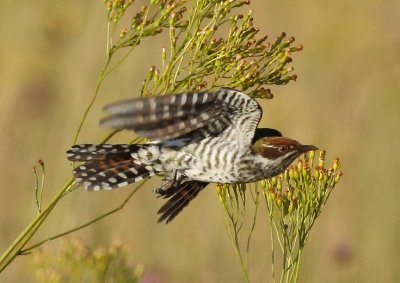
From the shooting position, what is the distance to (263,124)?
9547 millimetres

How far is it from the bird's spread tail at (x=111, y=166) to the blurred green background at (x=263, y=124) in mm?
1331

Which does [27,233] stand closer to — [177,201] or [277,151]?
[177,201]

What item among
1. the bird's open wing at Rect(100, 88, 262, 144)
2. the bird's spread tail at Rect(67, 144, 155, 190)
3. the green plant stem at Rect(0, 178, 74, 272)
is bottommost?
the green plant stem at Rect(0, 178, 74, 272)

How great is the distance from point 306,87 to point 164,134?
5705mm

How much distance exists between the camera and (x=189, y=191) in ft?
17.2

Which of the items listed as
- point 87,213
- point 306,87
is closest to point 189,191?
point 87,213

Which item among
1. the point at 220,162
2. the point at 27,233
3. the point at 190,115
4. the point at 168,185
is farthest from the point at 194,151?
the point at 27,233

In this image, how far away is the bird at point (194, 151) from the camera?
437cm

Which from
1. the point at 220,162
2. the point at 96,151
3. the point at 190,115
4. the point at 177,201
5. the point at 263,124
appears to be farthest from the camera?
the point at 263,124

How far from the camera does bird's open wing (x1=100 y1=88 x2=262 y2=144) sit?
13.0 ft

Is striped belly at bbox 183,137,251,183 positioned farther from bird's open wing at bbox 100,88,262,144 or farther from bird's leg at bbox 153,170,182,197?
bird's leg at bbox 153,170,182,197

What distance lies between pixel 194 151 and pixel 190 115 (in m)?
0.45

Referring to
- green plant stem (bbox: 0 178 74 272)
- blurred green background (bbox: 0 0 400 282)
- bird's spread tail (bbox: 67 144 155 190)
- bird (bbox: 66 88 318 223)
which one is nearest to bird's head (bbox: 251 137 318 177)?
bird (bbox: 66 88 318 223)

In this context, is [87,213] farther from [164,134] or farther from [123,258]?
[164,134]
